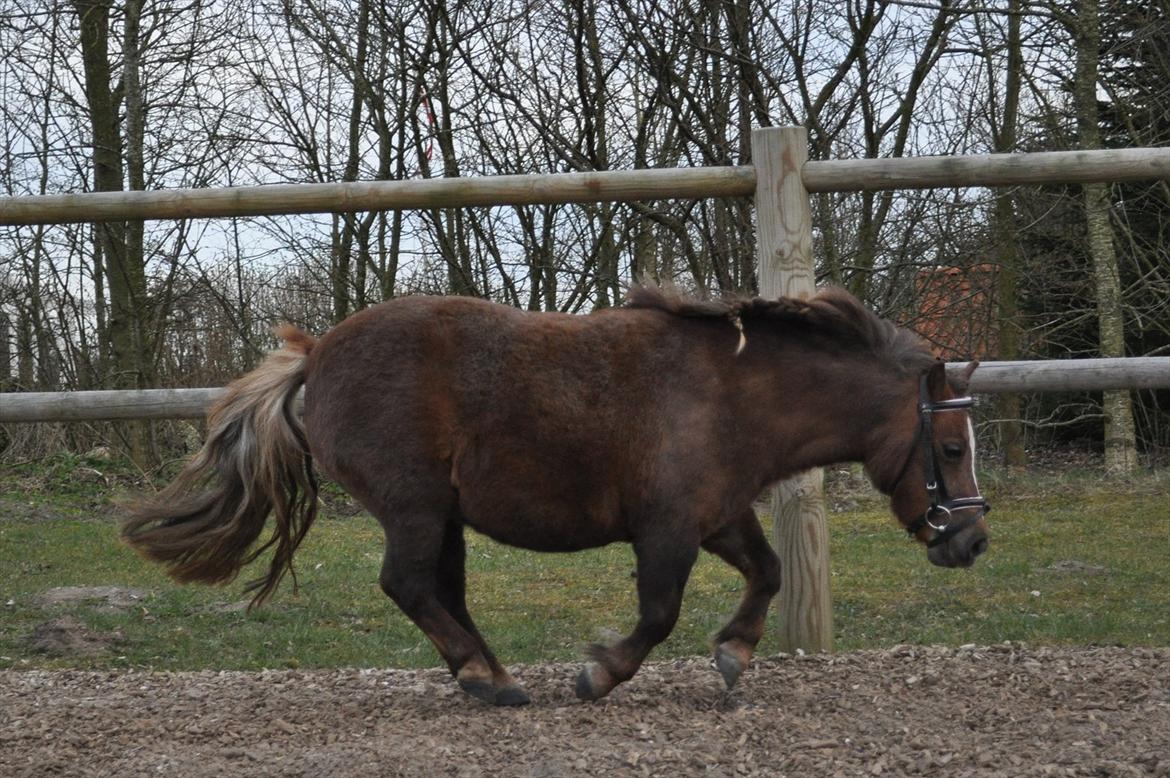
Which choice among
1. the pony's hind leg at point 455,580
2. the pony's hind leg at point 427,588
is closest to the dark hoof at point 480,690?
the pony's hind leg at point 427,588

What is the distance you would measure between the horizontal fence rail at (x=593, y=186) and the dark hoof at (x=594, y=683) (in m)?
2.09

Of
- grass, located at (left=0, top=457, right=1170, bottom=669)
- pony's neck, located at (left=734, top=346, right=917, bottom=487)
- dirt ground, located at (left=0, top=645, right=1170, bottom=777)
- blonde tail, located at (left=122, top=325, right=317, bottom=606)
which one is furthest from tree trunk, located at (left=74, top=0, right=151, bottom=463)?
pony's neck, located at (left=734, top=346, right=917, bottom=487)

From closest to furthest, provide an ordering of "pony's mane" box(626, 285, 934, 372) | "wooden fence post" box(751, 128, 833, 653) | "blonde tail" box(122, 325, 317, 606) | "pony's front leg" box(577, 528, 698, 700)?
"pony's front leg" box(577, 528, 698, 700) < "pony's mane" box(626, 285, 934, 372) < "blonde tail" box(122, 325, 317, 606) < "wooden fence post" box(751, 128, 833, 653)

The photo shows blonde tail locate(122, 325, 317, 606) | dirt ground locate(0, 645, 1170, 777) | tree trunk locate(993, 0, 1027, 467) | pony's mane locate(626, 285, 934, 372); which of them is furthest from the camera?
tree trunk locate(993, 0, 1027, 467)

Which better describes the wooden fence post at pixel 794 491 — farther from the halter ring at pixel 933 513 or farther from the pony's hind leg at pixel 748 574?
the halter ring at pixel 933 513

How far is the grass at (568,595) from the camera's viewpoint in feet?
20.3

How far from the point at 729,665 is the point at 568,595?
3439 mm

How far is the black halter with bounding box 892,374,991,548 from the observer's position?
12.9ft

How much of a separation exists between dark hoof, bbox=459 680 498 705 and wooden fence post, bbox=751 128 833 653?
1.53 meters

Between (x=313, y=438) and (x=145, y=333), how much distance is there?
895 cm

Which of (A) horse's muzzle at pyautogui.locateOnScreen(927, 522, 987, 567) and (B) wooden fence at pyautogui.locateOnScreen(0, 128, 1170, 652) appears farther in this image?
(B) wooden fence at pyautogui.locateOnScreen(0, 128, 1170, 652)

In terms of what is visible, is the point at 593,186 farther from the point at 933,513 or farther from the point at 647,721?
the point at 647,721

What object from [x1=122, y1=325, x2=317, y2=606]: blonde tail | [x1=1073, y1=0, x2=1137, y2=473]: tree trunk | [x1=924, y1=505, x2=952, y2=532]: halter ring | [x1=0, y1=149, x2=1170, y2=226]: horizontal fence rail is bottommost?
[x1=924, y1=505, x2=952, y2=532]: halter ring

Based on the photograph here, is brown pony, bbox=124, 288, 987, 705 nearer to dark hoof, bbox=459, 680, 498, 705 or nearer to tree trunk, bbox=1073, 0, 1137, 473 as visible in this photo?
dark hoof, bbox=459, 680, 498, 705
